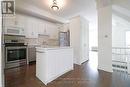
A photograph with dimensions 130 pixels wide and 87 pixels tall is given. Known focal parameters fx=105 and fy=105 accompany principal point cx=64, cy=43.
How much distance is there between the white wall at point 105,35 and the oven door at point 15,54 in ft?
11.7

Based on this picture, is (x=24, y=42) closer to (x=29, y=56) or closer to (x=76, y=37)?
(x=29, y=56)

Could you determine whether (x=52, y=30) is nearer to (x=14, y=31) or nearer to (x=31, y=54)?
(x=31, y=54)

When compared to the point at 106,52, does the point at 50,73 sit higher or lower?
lower

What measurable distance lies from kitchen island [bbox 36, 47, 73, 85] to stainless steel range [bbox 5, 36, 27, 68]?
1814mm

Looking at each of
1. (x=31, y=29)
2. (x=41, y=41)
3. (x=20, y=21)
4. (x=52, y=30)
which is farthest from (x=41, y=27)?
(x=20, y=21)

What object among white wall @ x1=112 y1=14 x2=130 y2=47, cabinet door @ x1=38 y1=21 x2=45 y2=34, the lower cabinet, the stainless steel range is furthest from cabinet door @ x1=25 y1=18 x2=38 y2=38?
white wall @ x1=112 y1=14 x2=130 y2=47

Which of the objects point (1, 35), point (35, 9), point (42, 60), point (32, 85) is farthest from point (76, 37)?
point (1, 35)

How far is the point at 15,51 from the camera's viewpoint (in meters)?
4.61

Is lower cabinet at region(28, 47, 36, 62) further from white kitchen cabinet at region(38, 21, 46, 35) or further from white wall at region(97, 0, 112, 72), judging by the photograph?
white wall at region(97, 0, 112, 72)

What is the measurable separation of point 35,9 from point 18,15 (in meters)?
0.86

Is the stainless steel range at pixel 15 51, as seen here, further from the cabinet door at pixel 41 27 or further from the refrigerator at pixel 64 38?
the refrigerator at pixel 64 38

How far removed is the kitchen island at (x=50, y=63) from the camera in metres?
2.87

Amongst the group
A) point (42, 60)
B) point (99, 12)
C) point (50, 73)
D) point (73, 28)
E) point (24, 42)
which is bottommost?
point (50, 73)

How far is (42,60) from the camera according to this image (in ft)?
9.80
